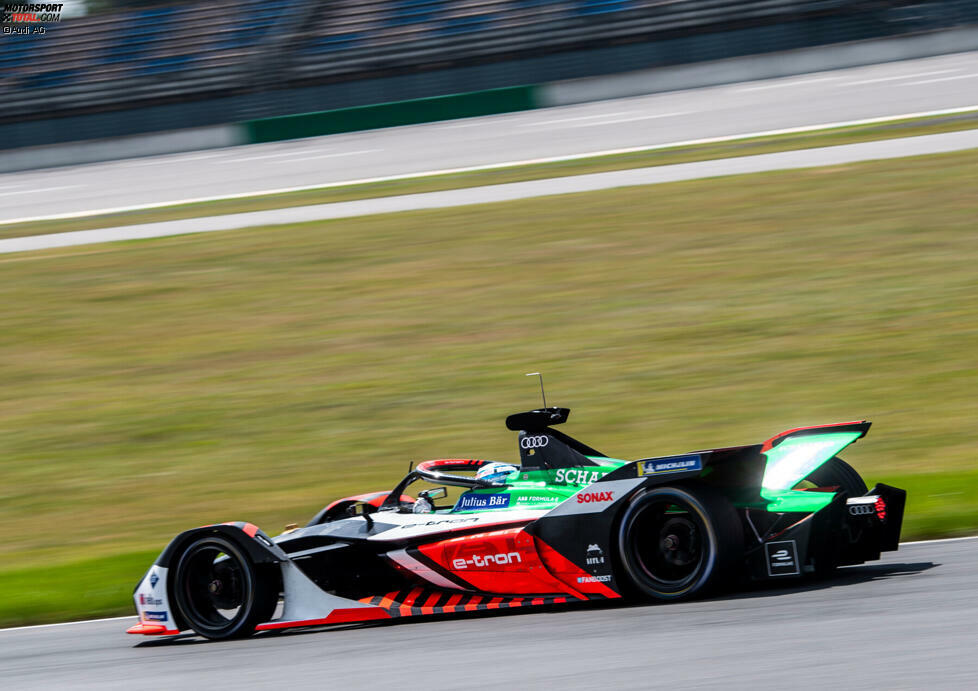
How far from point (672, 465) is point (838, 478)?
1.19 meters

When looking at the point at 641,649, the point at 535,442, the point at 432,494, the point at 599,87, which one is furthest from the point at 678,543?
the point at 599,87

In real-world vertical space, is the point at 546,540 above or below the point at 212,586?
above

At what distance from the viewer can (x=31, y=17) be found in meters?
41.5

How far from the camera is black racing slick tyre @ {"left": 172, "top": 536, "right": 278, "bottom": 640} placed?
6738 millimetres

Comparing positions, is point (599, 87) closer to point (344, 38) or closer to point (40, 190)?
point (344, 38)

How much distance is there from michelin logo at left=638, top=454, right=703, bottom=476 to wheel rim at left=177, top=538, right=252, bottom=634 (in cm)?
235

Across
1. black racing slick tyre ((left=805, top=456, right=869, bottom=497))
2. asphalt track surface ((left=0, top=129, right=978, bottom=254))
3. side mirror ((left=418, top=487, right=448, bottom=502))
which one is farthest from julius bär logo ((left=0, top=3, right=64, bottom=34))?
black racing slick tyre ((left=805, top=456, right=869, bottom=497))

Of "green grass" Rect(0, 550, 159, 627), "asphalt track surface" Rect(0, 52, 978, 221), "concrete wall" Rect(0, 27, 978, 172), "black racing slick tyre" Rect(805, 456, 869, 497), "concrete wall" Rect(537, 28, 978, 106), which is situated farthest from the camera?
"concrete wall" Rect(0, 27, 978, 172)

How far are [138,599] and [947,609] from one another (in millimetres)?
4367

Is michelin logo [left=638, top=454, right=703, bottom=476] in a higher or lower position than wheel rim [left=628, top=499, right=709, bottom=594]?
higher

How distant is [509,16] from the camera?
3481 cm

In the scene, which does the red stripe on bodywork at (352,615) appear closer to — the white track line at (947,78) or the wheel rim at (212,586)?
the wheel rim at (212,586)

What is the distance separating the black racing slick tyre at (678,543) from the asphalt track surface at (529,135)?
18.4m

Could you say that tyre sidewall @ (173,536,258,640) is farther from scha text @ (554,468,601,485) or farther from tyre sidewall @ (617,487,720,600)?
tyre sidewall @ (617,487,720,600)
